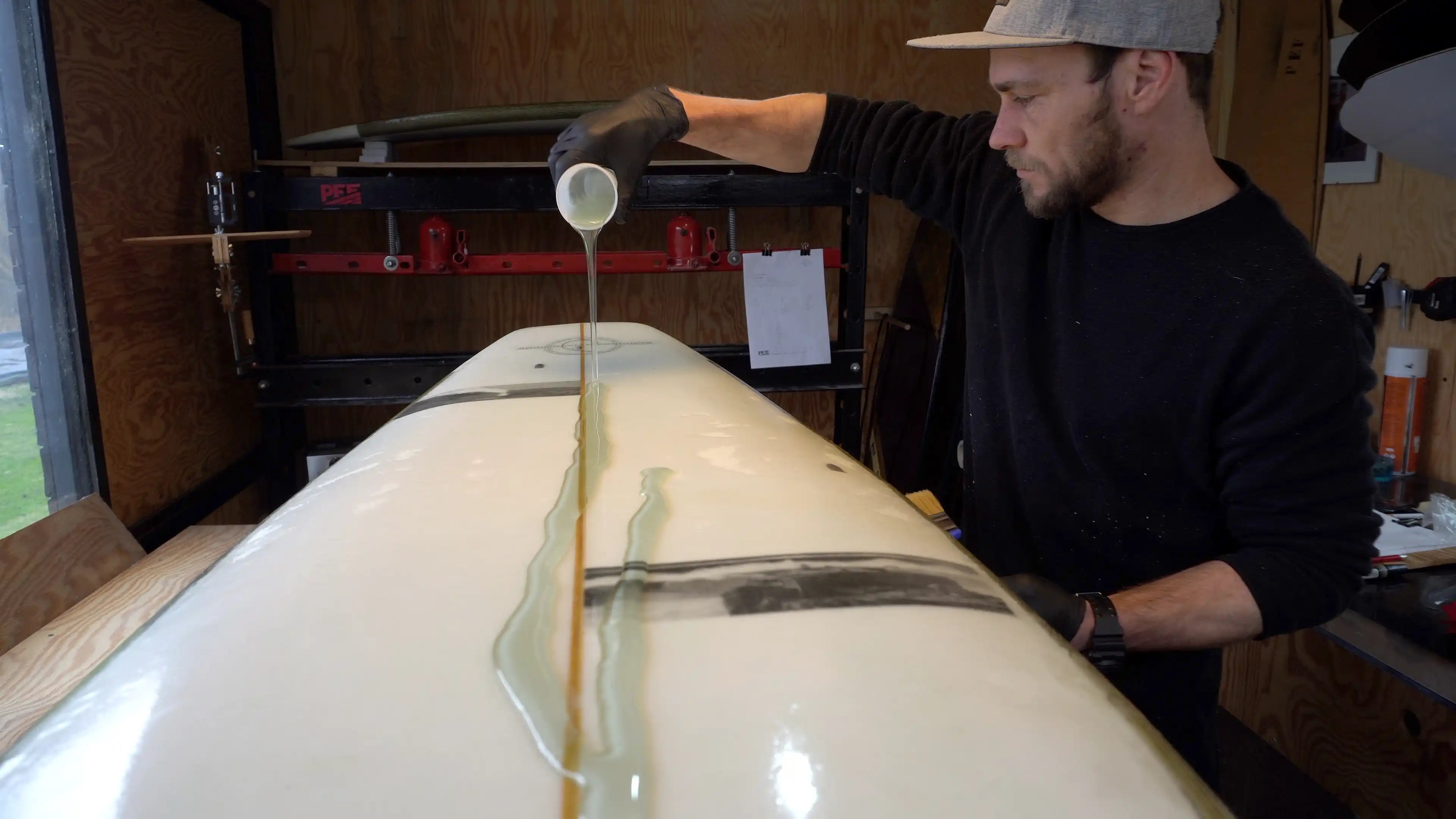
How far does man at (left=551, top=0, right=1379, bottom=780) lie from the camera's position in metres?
1.05

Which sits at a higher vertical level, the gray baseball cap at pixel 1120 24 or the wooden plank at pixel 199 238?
the gray baseball cap at pixel 1120 24

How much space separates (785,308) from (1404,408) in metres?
1.60

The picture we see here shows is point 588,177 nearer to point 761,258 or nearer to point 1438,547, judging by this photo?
point 761,258

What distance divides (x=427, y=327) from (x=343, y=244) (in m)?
0.37

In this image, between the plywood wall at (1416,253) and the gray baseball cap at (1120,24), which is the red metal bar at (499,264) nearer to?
the gray baseball cap at (1120,24)

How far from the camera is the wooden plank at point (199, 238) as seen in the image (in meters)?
1.99

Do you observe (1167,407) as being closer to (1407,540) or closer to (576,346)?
(576,346)

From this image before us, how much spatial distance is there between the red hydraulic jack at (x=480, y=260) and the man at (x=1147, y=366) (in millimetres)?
1102

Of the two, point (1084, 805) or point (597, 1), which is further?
point (597, 1)

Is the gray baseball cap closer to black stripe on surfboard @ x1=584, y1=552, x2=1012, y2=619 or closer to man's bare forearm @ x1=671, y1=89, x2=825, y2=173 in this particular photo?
man's bare forearm @ x1=671, y1=89, x2=825, y2=173

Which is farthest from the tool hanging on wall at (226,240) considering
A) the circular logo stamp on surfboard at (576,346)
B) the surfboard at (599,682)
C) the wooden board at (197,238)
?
the surfboard at (599,682)

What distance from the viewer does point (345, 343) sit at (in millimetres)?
2959

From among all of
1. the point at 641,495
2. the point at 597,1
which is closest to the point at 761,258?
the point at 597,1

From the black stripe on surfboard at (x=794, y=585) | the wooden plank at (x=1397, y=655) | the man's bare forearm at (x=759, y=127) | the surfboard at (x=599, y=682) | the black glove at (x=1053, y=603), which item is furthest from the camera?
the man's bare forearm at (x=759, y=127)
